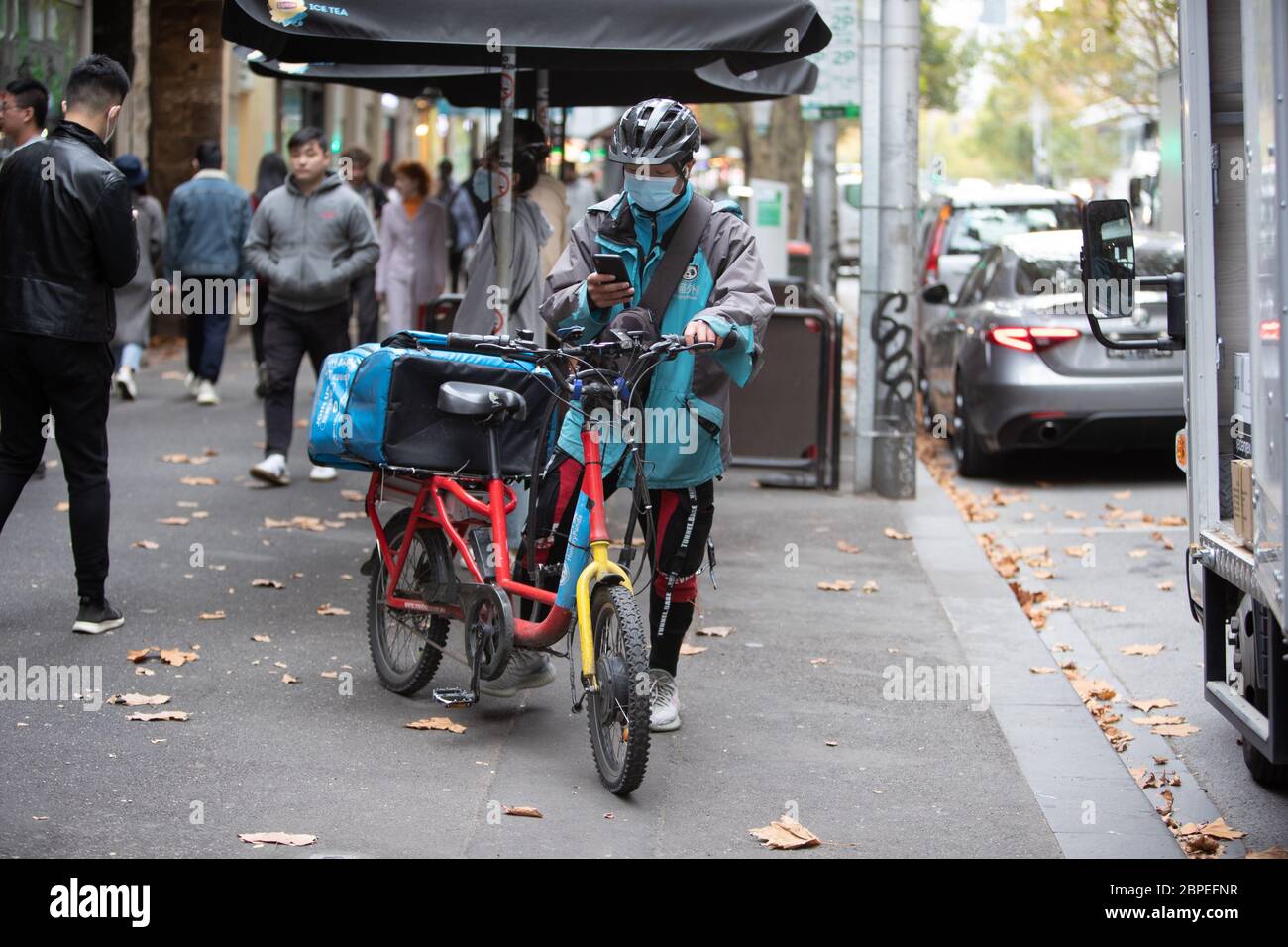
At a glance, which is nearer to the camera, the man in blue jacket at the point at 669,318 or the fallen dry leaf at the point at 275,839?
the fallen dry leaf at the point at 275,839

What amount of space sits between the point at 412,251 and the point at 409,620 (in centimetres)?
781

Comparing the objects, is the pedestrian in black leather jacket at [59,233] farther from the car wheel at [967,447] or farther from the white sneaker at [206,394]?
the white sneaker at [206,394]

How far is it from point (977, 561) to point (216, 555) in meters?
3.75

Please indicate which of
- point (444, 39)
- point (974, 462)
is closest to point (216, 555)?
point (444, 39)

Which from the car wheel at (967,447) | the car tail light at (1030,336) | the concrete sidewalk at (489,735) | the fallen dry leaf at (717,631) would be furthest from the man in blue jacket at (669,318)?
the car wheel at (967,447)

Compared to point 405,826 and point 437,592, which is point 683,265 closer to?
point 437,592

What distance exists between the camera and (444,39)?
296 inches

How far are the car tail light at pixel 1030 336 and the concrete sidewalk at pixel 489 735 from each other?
2.85 metres

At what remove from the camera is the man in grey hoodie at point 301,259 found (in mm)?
10352

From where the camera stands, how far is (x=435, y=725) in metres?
5.98

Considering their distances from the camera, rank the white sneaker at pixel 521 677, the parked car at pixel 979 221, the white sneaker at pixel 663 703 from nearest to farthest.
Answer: the white sneaker at pixel 663 703, the white sneaker at pixel 521 677, the parked car at pixel 979 221
